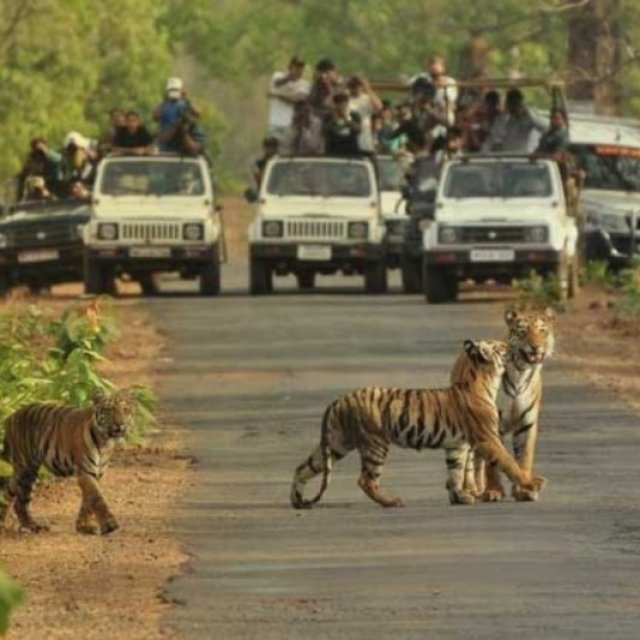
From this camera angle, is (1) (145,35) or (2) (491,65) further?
(1) (145,35)

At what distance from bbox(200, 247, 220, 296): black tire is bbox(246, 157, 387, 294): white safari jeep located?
531 millimetres

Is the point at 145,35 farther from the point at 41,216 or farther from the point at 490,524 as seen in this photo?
the point at 490,524

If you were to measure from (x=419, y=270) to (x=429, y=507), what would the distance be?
26.3 metres

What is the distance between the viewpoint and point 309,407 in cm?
2428

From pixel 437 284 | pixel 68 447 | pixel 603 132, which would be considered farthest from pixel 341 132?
pixel 68 447

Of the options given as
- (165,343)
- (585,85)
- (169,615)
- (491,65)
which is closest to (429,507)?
(169,615)

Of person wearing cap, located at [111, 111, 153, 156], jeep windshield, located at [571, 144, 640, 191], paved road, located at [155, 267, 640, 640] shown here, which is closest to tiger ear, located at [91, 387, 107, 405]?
paved road, located at [155, 267, 640, 640]

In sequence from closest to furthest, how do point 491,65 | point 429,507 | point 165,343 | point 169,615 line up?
point 169,615
point 429,507
point 165,343
point 491,65

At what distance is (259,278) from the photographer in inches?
1702

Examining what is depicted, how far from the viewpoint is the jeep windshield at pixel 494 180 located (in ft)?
132

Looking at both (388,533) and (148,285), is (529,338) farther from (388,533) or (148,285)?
(148,285)

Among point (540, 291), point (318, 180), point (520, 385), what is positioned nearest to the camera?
point (520, 385)

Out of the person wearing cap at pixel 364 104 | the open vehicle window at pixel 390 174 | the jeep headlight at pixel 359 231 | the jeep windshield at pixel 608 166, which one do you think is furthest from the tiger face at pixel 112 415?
the jeep windshield at pixel 608 166

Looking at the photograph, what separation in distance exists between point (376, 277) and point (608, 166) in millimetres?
5061
